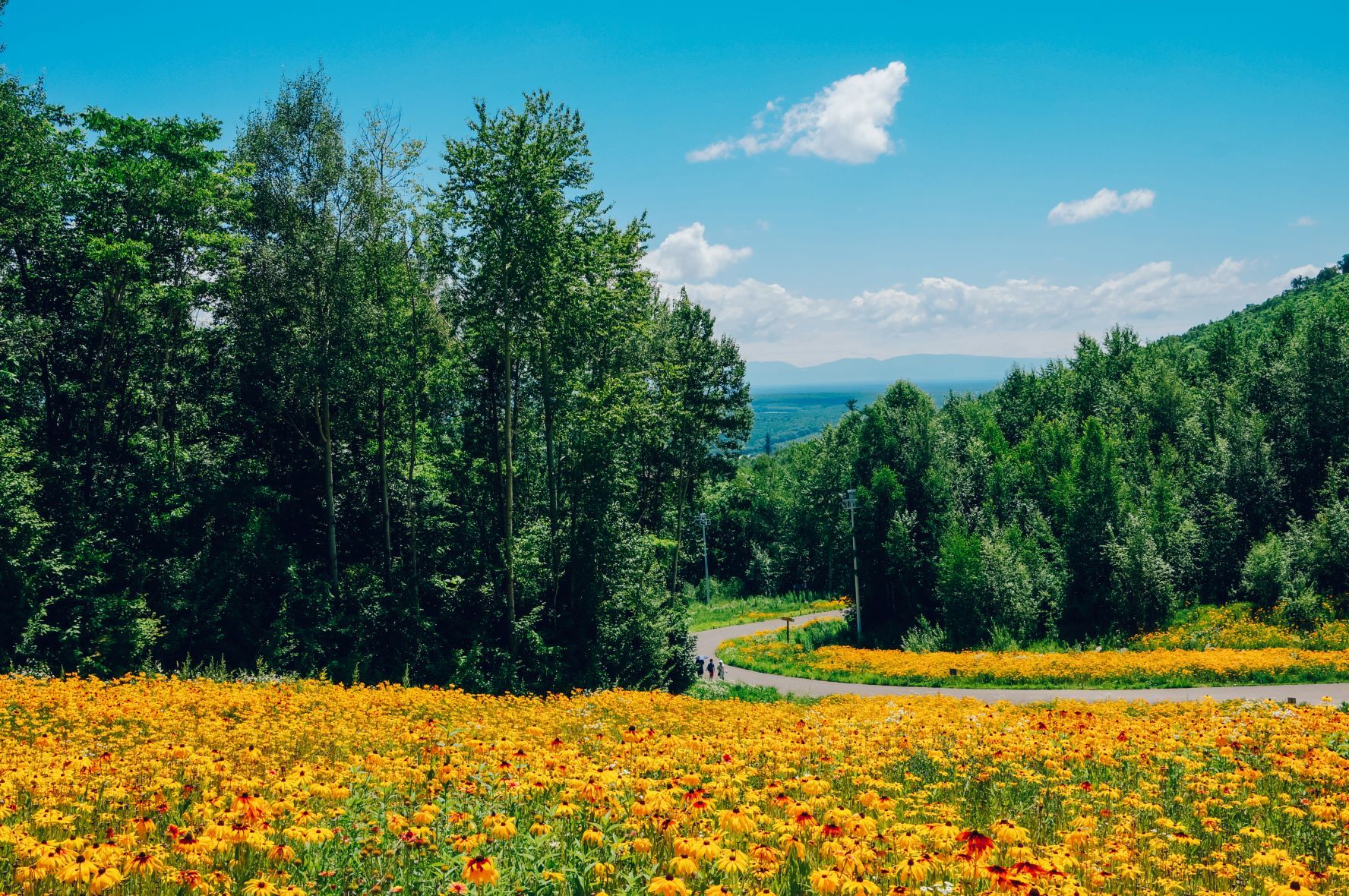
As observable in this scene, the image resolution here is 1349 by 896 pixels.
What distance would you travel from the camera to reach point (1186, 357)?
68.8 meters

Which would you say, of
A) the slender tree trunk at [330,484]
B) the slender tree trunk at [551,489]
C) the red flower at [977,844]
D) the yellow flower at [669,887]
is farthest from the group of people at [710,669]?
the yellow flower at [669,887]

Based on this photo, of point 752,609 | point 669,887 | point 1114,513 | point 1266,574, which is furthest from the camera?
point 752,609

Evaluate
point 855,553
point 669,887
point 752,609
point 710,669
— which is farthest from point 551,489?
point 752,609

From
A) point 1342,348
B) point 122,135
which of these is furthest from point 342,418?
point 1342,348

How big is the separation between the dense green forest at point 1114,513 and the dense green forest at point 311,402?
55.9 feet

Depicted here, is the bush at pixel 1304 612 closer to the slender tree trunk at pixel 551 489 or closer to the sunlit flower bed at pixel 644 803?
the sunlit flower bed at pixel 644 803

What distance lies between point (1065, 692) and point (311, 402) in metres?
26.0

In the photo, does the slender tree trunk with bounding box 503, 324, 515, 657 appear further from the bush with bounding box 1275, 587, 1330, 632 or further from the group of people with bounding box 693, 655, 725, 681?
the bush with bounding box 1275, 587, 1330, 632

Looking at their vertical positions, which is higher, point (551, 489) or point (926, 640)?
point (551, 489)

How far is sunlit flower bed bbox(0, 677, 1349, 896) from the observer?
4.55 metres

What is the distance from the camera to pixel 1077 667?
26.0 meters

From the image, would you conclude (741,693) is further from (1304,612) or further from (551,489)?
(1304,612)

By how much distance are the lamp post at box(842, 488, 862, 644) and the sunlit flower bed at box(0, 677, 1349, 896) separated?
2613 cm

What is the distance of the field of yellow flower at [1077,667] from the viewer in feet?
78.1
